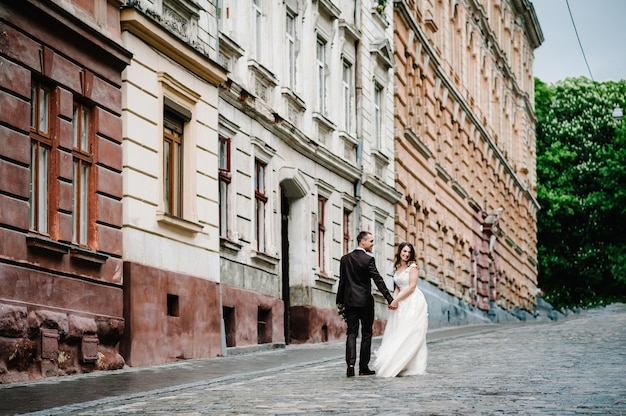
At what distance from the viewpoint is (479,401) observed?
12617 millimetres

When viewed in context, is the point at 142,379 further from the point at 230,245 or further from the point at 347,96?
the point at 347,96

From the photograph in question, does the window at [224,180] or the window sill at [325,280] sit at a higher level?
the window at [224,180]

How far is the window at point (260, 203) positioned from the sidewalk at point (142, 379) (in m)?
3.06

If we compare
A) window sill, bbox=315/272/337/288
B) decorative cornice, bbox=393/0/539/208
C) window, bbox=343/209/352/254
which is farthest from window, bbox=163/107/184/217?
decorative cornice, bbox=393/0/539/208

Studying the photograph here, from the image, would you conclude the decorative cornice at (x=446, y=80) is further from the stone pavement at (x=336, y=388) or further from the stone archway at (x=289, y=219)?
the stone pavement at (x=336, y=388)

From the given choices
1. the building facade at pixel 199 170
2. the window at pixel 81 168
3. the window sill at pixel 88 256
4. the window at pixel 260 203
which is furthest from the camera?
the window at pixel 260 203

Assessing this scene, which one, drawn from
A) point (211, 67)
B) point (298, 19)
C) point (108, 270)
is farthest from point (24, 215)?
point (298, 19)

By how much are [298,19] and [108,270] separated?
1123 cm

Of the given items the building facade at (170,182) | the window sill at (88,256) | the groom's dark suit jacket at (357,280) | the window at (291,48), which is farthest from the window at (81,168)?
the window at (291,48)

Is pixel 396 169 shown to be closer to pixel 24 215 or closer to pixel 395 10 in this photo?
pixel 395 10

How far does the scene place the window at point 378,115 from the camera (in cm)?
3462

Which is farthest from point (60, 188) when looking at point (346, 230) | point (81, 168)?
point (346, 230)

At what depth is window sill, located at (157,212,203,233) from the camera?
19703 mm

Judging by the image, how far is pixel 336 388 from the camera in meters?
14.7
